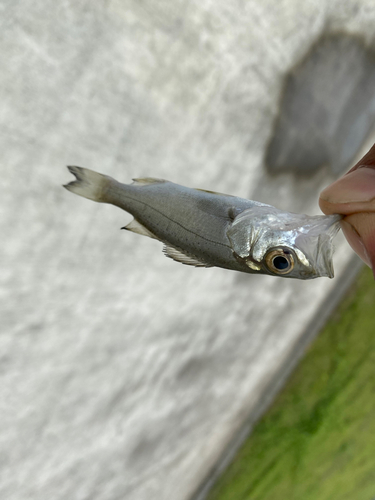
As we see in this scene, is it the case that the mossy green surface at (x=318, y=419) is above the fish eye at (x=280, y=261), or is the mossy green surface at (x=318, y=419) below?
below

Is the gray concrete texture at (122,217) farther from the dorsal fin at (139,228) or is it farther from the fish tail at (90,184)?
the dorsal fin at (139,228)

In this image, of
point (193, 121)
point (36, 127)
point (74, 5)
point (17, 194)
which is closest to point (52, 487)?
point (17, 194)

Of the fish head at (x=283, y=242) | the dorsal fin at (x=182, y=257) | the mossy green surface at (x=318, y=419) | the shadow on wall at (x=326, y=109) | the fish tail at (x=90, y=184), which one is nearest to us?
the fish head at (x=283, y=242)

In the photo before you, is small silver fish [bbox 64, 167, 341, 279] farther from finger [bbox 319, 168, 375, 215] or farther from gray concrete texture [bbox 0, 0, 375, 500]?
gray concrete texture [bbox 0, 0, 375, 500]

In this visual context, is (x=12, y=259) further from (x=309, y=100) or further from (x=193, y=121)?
(x=309, y=100)

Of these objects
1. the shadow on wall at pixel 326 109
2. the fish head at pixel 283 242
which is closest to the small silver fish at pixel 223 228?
the fish head at pixel 283 242

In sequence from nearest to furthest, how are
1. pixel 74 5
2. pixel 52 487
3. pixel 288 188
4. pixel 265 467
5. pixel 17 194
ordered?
pixel 74 5
pixel 17 194
pixel 52 487
pixel 288 188
pixel 265 467

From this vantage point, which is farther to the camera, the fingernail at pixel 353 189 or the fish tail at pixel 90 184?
the fish tail at pixel 90 184

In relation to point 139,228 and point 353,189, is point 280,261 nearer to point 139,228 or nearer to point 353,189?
point 353,189
